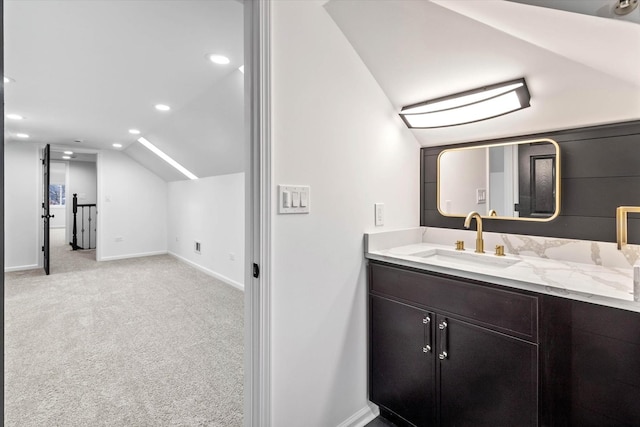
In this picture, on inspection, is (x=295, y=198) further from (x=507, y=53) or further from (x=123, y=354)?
(x=123, y=354)

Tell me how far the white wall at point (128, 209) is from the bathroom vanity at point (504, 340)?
6.16 metres

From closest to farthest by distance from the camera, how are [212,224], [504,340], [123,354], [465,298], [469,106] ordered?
[504,340]
[465,298]
[469,106]
[123,354]
[212,224]

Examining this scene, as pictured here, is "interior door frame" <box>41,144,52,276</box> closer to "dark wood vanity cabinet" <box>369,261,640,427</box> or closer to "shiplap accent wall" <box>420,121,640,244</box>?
"dark wood vanity cabinet" <box>369,261,640,427</box>

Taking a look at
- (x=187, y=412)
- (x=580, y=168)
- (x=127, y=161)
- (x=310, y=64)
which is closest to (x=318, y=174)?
(x=310, y=64)

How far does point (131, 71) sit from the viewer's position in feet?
8.11

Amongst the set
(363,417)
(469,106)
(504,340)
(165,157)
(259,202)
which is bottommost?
(363,417)

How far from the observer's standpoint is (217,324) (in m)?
2.97

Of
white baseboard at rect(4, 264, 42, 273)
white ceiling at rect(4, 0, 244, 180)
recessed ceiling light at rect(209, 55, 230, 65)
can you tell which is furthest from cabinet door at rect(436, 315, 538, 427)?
white baseboard at rect(4, 264, 42, 273)

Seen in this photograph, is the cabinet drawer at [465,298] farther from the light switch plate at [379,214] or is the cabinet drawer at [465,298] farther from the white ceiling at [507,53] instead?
the white ceiling at [507,53]

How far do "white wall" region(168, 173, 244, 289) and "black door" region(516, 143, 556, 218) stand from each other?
3191mm

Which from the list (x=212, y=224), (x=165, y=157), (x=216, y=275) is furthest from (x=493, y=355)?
(x=165, y=157)

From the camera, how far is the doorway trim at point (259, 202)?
4.15 feet

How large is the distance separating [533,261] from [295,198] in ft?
4.14

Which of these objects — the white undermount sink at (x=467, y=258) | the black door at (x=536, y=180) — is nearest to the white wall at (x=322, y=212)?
the white undermount sink at (x=467, y=258)
